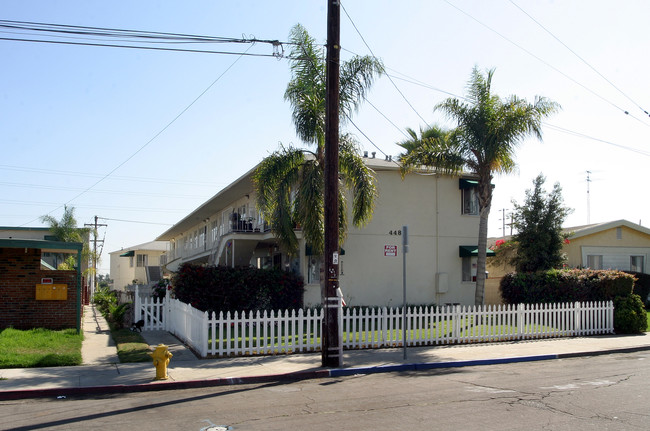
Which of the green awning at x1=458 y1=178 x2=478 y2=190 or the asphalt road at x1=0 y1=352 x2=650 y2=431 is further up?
the green awning at x1=458 y1=178 x2=478 y2=190

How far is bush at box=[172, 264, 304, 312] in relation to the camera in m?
19.5

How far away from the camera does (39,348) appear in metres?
13.6

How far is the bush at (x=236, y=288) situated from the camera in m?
19.5

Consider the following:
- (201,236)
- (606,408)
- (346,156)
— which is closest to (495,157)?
(346,156)

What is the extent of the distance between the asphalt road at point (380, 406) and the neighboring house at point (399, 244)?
Result: 1145 centimetres

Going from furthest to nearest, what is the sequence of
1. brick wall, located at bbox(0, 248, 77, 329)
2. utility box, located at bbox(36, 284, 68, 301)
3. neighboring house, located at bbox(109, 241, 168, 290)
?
→ neighboring house, located at bbox(109, 241, 168, 290)
utility box, located at bbox(36, 284, 68, 301)
brick wall, located at bbox(0, 248, 77, 329)

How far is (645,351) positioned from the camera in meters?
15.4

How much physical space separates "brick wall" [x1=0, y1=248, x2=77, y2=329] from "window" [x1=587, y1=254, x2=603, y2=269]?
22909 millimetres

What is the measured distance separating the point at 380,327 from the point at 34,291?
32.5 ft

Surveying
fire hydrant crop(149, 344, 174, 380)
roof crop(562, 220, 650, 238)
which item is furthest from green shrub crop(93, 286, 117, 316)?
roof crop(562, 220, 650, 238)

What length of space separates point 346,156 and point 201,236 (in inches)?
881

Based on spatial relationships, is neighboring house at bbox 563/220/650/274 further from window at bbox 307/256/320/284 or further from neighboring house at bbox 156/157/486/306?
window at bbox 307/256/320/284

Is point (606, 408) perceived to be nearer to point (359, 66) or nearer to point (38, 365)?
point (38, 365)

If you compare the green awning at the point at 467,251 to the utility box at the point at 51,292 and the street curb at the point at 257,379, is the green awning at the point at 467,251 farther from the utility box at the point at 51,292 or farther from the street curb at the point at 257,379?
the utility box at the point at 51,292
